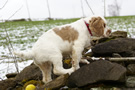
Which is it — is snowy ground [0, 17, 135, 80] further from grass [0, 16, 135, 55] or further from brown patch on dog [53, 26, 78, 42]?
brown patch on dog [53, 26, 78, 42]

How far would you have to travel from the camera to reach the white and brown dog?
2.93m

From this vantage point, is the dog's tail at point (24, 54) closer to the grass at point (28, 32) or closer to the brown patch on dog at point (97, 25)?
the brown patch on dog at point (97, 25)

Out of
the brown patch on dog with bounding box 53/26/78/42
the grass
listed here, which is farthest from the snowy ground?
the brown patch on dog with bounding box 53/26/78/42

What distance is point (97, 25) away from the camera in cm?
311

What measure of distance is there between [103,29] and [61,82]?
1334 mm

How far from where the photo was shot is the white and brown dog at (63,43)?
293 centimetres

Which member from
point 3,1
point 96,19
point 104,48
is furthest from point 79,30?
point 3,1

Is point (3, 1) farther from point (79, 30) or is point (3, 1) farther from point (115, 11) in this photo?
point (115, 11)

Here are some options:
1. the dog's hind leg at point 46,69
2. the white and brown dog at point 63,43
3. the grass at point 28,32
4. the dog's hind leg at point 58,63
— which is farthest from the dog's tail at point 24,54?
the grass at point 28,32

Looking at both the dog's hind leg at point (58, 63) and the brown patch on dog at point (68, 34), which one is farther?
the brown patch on dog at point (68, 34)

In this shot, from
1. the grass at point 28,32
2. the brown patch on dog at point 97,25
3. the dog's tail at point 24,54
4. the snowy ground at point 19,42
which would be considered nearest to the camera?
the dog's tail at point 24,54

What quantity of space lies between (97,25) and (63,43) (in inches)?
29.8

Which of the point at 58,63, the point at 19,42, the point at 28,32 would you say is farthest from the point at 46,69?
the point at 28,32

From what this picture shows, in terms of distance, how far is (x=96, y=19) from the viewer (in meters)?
3.17
